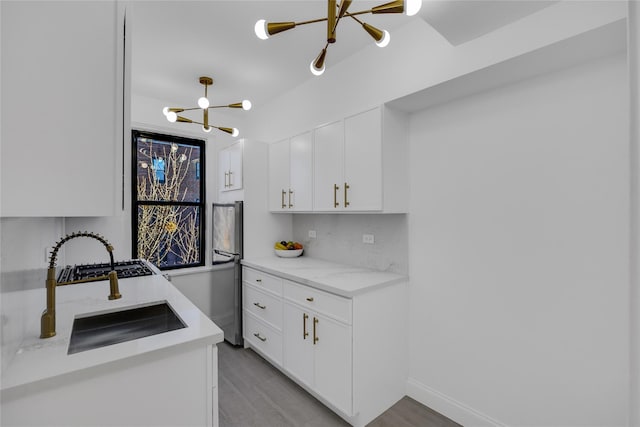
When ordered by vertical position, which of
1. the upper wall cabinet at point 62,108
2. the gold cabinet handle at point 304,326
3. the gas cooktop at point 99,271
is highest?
the upper wall cabinet at point 62,108

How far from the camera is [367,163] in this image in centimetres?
227

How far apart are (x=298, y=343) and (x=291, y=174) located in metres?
1.56

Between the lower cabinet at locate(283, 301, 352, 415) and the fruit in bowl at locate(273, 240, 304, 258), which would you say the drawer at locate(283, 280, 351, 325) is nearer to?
the lower cabinet at locate(283, 301, 352, 415)

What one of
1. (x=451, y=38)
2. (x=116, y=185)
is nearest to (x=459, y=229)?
(x=451, y=38)

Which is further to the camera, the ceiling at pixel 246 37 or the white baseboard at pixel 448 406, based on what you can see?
the white baseboard at pixel 448 406

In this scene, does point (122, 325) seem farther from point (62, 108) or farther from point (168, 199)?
point (168, 199)

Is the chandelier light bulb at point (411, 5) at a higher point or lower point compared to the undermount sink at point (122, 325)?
higher

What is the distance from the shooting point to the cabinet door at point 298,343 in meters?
2.30

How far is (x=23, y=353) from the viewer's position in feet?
3.44

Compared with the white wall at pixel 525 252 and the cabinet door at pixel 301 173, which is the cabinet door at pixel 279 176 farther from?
the white wall at pixel 525 252

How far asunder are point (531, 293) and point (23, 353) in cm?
238

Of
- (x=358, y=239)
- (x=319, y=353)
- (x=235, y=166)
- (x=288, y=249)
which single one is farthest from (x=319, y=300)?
(x=235, y=166)

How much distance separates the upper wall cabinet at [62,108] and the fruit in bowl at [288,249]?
2438mm

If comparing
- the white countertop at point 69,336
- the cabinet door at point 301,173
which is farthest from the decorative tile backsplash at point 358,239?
the white countertop at point 69,336
